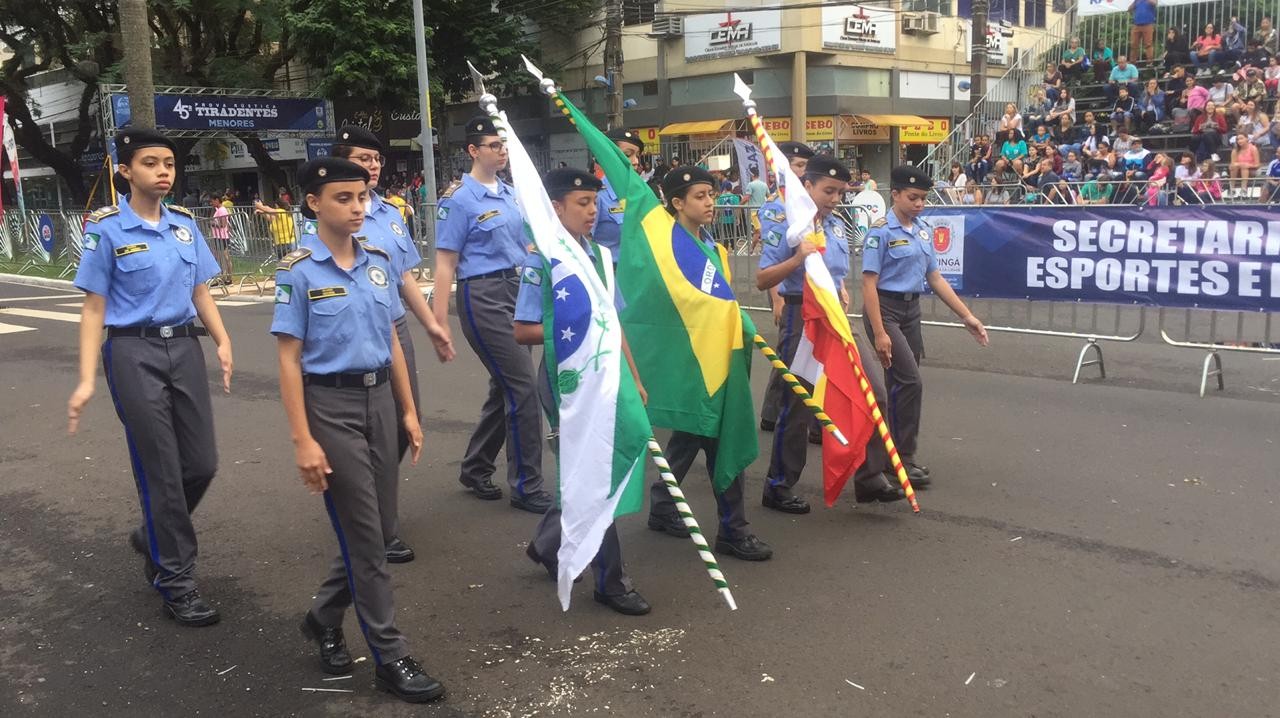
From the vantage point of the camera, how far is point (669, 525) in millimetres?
5367

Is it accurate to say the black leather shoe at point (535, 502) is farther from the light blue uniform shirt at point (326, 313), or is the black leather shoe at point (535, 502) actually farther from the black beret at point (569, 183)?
the light blue uniform shirt at point (326, 313)

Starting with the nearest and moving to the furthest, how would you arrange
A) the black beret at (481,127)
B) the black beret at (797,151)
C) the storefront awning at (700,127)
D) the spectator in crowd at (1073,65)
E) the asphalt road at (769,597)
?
the asphalt road at (769,597) → the black beret at (481,127) → the black beret at (797,151) → the spectator in crowd at (1073,65) → the storefront awning at (700,127)

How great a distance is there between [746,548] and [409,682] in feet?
6.00

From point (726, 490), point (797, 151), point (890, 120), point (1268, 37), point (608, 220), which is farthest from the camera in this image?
point (890, 120)

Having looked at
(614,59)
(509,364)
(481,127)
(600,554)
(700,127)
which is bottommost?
(600,554)

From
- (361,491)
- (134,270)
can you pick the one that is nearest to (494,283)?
(134,270)

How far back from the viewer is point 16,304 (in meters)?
16.9

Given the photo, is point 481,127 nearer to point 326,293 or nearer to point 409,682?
point 326,293

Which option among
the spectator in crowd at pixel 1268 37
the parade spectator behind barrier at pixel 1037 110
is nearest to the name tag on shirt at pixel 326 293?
the parade spectator behind barrier at pixel 1037 110

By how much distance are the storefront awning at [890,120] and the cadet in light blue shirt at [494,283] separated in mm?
26380

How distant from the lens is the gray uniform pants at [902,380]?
610cm

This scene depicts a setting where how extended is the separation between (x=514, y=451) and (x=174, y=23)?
103ft

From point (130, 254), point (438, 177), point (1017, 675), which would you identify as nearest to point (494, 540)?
point (130, 254)

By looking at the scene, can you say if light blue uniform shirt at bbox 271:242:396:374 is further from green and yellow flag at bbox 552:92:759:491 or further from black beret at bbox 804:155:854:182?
black beret at bbox 804:155:854:182
